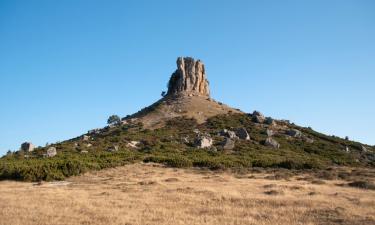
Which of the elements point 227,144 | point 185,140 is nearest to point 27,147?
point 185,140

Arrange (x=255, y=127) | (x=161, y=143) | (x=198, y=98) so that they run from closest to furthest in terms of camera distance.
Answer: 1. (x=161, y=143)
2. (x=255, y=127)
3. (x=198, y=98)

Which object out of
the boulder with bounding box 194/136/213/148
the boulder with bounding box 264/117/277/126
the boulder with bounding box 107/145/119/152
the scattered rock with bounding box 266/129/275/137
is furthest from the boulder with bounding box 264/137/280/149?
the boulder with bounding box 107/145/119/152

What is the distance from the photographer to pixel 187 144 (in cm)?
7231

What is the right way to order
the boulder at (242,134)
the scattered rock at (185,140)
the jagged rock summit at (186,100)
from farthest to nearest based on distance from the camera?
the jagged rock summit at (186,100) < the boulder at (242,134) < the scattered rock at (185,140)

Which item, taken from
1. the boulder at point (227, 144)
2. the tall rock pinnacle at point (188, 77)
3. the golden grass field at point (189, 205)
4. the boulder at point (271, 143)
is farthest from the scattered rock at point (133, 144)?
the tall rock pinnacle at point (188, 77)

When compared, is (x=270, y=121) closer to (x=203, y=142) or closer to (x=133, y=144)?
(x=203, y=142)

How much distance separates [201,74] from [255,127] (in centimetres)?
2943

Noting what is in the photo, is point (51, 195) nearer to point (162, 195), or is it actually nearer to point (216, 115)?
point (162, 195)

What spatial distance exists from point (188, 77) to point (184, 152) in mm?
49743

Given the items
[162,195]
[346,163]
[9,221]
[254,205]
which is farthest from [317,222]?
[346,163]

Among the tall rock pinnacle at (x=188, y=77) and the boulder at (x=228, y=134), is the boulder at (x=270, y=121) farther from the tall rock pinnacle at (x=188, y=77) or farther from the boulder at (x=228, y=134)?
the tall rock pinnacle at (x=188, y=77)

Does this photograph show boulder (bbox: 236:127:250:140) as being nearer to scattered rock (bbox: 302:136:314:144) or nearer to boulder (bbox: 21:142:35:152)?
scattered rock (bbox: 302:136:314:144)

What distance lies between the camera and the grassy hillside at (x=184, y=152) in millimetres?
44078

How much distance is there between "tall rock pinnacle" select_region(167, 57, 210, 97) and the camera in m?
111
